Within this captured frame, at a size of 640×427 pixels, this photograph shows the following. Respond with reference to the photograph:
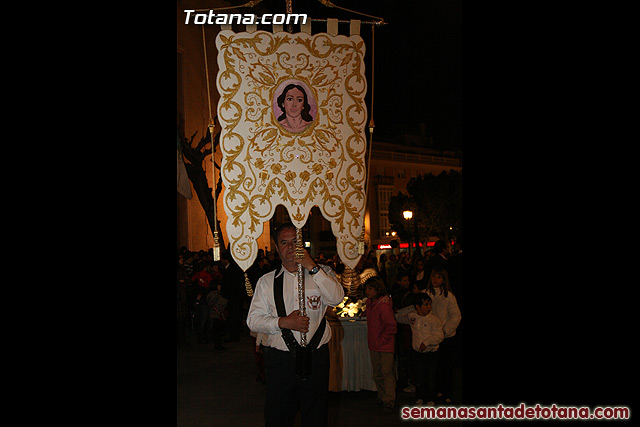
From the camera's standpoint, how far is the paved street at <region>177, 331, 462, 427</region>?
6254mm

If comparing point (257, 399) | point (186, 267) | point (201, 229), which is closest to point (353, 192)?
point (257, 399)

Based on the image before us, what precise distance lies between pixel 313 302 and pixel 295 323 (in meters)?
0.26

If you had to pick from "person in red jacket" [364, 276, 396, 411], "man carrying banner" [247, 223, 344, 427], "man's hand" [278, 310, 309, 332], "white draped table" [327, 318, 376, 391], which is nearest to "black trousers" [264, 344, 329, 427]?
"man carrying banner" [247, 223, 344, 427]

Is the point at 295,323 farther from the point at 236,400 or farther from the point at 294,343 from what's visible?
the point at 236,400

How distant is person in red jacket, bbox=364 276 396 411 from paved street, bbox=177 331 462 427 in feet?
0.74

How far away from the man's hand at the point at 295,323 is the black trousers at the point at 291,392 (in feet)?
0.75

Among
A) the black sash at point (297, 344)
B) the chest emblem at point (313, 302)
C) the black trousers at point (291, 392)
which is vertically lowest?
the black trousers at point (291, 392)

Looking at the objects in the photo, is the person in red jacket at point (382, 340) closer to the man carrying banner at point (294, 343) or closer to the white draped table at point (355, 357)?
the white draped table at point (355, 357)

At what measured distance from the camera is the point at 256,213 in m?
5.07

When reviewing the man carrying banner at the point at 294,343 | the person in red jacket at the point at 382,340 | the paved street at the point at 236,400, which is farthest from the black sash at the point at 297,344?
the person in red jacket at the point at 382,340

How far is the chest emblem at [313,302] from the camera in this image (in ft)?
13.7

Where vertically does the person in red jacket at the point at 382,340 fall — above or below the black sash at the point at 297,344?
below

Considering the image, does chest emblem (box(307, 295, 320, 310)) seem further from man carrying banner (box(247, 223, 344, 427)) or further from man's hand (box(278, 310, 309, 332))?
man's hand (box(278, 310, 309, 332))

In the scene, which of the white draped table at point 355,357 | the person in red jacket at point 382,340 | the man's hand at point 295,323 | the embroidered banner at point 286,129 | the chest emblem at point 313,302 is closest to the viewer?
the man's hand at point 295,323
